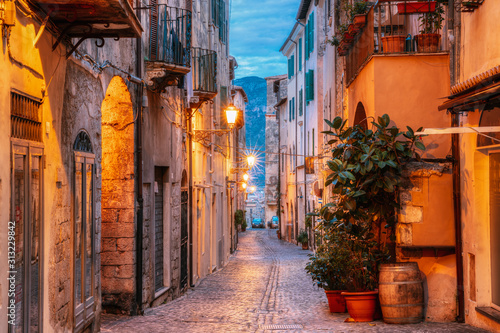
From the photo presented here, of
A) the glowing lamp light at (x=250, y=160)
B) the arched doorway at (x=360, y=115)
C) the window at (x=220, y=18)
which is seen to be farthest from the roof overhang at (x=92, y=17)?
the glowing lamp light at (x=250, y=160)

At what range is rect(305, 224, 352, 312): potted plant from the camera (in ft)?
31.0

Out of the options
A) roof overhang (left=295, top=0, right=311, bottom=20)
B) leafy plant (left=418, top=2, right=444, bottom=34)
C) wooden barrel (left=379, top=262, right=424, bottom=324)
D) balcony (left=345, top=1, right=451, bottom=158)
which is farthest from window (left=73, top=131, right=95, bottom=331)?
roof overhang (left=295, top=0, right=311, bottom=20)

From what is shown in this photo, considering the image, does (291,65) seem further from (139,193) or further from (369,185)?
(369,185)

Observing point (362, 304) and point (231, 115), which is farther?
point (231, 115)

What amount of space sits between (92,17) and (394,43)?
16.6 feet

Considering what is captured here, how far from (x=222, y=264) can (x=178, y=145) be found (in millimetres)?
10019

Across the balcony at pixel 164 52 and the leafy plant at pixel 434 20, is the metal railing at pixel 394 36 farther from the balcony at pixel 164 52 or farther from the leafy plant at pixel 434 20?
the balcony at pixel 164 52

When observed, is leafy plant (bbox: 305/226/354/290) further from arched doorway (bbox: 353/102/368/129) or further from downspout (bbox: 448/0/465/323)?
arched doorway (bbox: 353/102/368/129)

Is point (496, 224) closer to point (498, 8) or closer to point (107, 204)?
point (498, 8)

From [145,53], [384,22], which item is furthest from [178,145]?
[384,22]

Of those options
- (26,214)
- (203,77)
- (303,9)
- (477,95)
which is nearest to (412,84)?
(477,95)

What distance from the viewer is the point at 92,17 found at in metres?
5.93

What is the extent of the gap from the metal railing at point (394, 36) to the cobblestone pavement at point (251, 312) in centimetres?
424

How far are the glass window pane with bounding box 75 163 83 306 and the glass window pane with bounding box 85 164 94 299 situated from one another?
22 cm
